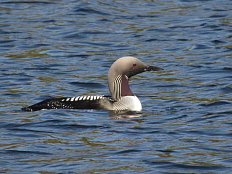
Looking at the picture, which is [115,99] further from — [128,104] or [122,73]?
[122,73]

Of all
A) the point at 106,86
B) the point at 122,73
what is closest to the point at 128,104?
the point at 122,73

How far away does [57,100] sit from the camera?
8641 millimetres

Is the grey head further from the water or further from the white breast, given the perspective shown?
the water

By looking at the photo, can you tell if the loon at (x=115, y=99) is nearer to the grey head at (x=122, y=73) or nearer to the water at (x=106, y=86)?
the grey head at (x=122, y=73)

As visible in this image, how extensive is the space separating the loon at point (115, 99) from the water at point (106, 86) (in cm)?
15

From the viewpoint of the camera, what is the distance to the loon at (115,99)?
859 centimetres

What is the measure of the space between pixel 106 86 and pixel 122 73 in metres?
1.85

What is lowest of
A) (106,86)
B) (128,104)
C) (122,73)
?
(106,86)

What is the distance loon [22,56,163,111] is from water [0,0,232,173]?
0.15m

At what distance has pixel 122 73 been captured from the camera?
887cm

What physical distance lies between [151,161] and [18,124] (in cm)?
225

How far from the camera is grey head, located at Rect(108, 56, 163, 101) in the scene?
28.8 ft

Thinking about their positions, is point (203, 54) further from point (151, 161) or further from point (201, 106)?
point (151, 161)

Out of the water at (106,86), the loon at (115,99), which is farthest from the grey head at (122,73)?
the water at (106,86)
